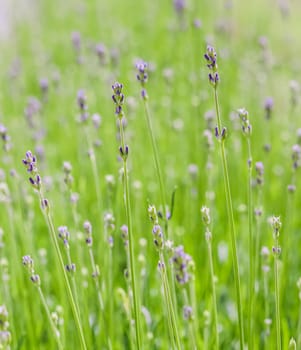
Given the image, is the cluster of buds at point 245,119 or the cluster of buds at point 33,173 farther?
the cluster of buds at point 245,119

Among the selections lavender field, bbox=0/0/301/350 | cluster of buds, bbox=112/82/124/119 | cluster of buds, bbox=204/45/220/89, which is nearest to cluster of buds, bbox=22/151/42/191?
lavender field, bbox=0/0/301/350

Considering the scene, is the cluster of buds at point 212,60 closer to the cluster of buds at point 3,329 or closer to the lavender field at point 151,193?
the lavender field at point 151,193

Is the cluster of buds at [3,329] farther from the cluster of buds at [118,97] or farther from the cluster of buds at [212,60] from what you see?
the cluster of buds at [212,60]

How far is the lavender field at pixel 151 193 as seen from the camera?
144cm

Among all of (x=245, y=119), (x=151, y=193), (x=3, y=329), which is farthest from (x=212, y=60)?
(x=151, y=193)

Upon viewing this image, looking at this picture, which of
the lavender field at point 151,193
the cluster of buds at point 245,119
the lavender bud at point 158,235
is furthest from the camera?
the lavender field at point 151,193

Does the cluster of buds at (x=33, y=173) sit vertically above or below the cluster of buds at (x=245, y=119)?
below

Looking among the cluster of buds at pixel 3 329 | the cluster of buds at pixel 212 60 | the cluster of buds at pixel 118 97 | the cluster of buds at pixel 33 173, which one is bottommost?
the cluster of buds at pixel 3 329

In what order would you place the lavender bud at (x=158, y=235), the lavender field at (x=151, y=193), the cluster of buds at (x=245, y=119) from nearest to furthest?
the lavender bud at (x=158, y=235), the cluster of buds at (x=245, y=119), the lavender field at (x=151, y=193)

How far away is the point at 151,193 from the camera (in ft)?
10.2

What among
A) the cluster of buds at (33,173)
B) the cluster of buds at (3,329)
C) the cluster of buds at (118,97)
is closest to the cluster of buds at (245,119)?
the cluster of buds at (118,97)

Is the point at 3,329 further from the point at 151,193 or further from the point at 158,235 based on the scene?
the point at 151,193

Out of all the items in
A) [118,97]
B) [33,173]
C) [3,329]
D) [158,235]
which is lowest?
[3,329]

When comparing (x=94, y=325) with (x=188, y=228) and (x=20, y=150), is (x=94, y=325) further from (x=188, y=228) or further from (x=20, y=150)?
(x=20, y=150)
